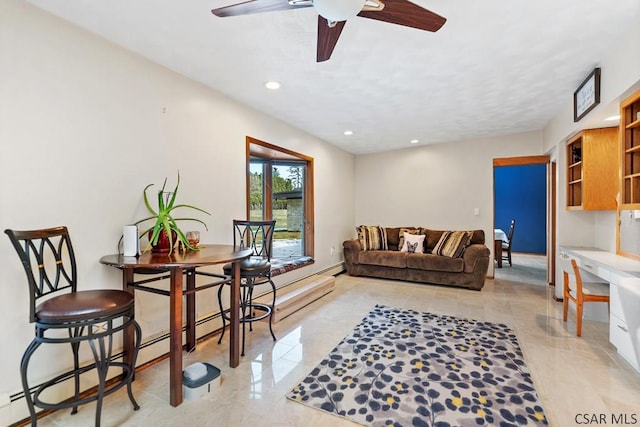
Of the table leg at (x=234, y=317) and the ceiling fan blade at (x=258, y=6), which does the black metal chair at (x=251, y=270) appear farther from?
the ceiling fan blade at (x=258, y=6)

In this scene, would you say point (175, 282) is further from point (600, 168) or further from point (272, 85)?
point (600, 168)

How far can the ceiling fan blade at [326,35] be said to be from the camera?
1.58 meters

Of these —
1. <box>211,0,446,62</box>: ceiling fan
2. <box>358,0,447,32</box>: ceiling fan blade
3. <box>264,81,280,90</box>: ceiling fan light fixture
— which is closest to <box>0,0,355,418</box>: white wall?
<box>264,81,280,90</box>: ceiling fan light fixture

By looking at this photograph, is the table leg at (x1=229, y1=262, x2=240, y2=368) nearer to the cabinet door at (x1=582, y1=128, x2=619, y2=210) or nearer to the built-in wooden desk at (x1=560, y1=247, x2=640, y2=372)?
the built-in wooden desk at (x1=560, y1=247, x2=640, y2=372)

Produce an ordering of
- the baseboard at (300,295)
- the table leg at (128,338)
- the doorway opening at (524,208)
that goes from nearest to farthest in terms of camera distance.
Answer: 1. the table leg at (128,338)
2. the baseboard at (300,295)
3. the doorway opening at (524,208)

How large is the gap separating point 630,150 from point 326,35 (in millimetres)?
2612

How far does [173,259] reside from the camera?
1873 mm

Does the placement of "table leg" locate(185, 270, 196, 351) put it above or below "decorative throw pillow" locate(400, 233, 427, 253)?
below

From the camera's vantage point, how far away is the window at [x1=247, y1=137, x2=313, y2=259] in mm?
4496

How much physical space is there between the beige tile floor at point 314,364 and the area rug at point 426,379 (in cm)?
11

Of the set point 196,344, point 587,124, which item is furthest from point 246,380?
point 587,124

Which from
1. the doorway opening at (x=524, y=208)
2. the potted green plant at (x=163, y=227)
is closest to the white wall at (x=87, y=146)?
the potted green plant at (x=163, y=227)

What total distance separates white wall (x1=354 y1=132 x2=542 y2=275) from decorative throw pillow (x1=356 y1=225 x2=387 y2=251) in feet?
1.92

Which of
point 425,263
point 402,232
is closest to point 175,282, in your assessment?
point 425,263
